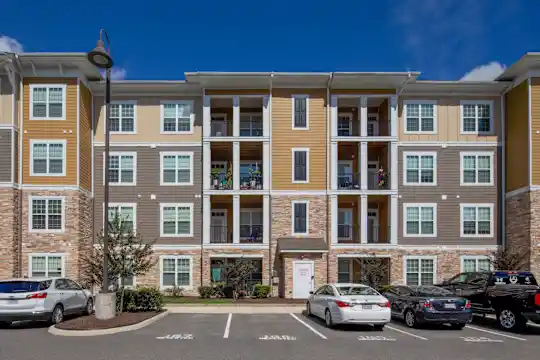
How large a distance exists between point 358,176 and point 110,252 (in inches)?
627

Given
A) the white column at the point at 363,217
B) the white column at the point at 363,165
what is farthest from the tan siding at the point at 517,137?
the white column at the point at 363,217

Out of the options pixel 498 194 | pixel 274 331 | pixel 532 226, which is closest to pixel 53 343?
pixel 274 331

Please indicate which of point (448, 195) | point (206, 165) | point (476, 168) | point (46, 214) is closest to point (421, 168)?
point (448, 195)

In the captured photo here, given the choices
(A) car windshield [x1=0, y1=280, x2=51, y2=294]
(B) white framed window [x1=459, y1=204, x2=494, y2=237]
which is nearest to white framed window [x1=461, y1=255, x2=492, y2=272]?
(B) white framed window [x1=459, y1=204, x2=494, y2=237]

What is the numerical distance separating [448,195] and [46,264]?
2162 centimetres

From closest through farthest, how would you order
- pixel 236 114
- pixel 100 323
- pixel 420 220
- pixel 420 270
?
1. pixel 100 323
2. pixel 236 114
3. pixel 420 270
4. pixel 420 220

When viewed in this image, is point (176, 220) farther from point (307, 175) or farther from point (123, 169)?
point (307, 175)

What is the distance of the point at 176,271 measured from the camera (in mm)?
30500

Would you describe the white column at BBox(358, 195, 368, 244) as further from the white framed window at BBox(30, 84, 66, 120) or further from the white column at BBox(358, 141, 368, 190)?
the white framed window at BBox(30, 84, 66, 120)

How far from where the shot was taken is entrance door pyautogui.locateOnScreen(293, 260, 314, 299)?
29281 mm

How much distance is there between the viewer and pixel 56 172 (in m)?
28.5

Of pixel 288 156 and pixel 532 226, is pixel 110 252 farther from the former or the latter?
pixel 532 226

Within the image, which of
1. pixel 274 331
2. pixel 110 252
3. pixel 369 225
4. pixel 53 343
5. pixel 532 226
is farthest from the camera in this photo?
pixel 369 225

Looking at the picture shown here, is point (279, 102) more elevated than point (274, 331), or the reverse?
point (279, 102)
